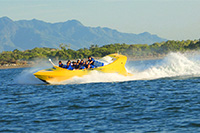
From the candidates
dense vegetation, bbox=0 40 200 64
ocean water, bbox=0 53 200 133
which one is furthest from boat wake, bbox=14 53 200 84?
dense vegetation, bbox=0 40 200 64

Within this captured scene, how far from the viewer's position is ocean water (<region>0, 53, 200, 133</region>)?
13245 millimetres

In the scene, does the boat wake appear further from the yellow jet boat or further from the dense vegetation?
the dense vegetation

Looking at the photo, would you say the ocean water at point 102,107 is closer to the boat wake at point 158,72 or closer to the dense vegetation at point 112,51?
the boat wake at point 158,72

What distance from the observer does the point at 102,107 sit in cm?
1683

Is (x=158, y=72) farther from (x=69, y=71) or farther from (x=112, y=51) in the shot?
(x=112, y=51)

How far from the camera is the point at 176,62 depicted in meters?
31.7

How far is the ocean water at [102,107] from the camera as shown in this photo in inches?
521

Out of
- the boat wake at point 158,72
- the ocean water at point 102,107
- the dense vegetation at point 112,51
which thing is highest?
the dense vegetation at point 112,51

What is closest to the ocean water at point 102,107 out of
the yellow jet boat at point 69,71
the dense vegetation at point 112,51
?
the yellow jet boat at point 69,71

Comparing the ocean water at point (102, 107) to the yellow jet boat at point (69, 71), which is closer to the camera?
the ocean water at point (102, 107)

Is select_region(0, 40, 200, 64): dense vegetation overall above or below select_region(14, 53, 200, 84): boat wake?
above

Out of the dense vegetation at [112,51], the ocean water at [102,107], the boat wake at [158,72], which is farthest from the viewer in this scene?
the dense vegetation at [112,51]

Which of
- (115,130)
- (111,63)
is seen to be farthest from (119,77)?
(115,130)

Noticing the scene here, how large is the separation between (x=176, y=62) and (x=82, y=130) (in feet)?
67.1
